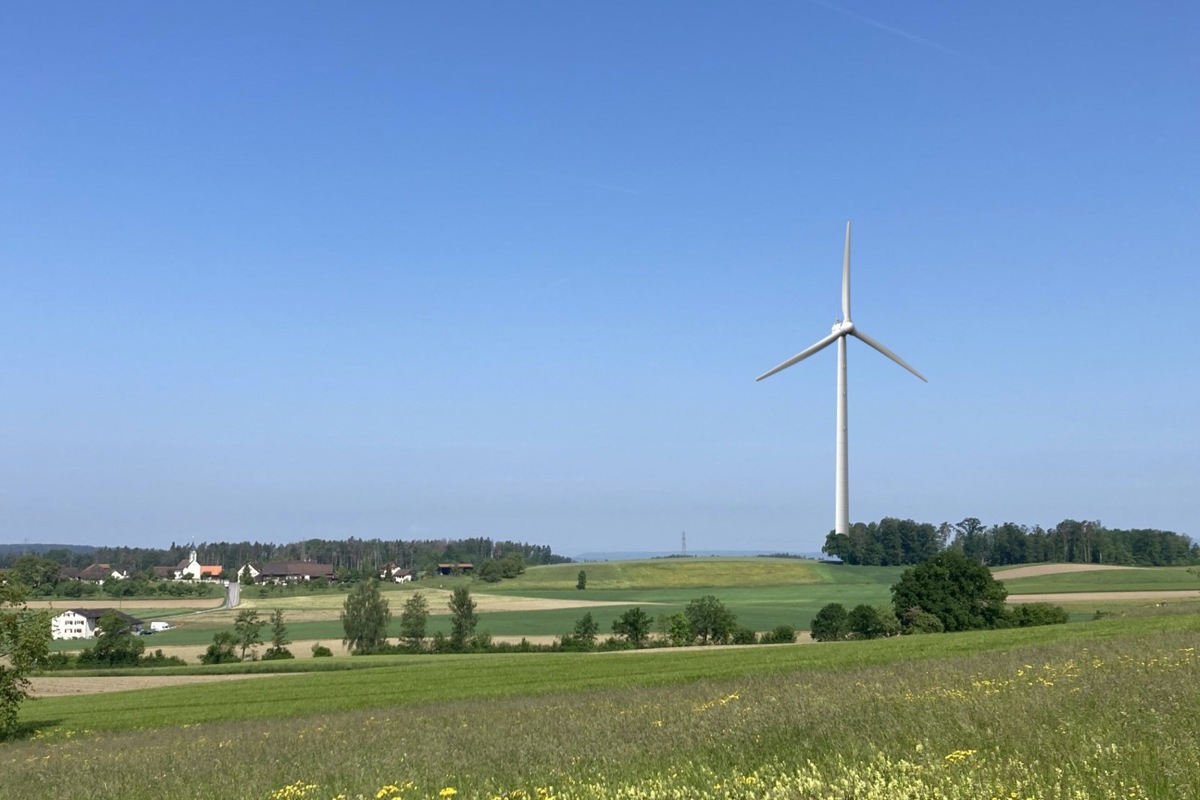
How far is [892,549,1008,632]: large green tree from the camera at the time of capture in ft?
257

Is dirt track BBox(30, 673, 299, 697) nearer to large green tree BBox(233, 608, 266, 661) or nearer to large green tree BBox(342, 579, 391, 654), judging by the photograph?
large green tree BBox(233, 608, 266, 661)

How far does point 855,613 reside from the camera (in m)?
91.1

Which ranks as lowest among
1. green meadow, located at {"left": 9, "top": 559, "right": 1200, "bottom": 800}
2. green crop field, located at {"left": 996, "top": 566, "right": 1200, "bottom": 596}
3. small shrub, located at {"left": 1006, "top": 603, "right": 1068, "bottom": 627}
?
green crop field, located at {"left": 996, "top": 566, "right": 1200, "bottom": 596}

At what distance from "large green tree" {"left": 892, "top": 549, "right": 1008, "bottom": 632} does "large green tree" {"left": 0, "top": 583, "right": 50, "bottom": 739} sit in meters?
67.7

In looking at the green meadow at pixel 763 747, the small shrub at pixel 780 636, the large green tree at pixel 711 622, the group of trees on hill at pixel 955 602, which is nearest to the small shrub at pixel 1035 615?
the group of trees on hill at pixel 955 602

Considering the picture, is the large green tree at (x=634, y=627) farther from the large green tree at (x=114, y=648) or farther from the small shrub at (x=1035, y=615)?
the large green tree at (x=114, y=648)

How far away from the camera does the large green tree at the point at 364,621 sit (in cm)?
9794

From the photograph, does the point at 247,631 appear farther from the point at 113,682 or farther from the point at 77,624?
the point at 77,624

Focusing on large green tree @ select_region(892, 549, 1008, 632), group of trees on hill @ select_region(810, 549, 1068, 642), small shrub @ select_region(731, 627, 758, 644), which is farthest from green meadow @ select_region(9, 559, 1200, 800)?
small shrub @ select_region(731, 627, 758, 644)

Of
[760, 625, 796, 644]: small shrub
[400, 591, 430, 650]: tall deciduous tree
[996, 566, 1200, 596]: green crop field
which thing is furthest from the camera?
[996, 566, 1200, 596]: green crop field

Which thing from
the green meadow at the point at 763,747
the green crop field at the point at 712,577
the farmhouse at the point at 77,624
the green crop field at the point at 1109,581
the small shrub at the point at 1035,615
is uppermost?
the green meadow at the point at 763,747

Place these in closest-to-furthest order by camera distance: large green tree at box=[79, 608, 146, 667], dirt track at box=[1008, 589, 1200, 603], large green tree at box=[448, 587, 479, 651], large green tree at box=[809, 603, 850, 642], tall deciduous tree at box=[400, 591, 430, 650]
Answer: large green tree at box=[79, 608, 146, 667]
large green tree at box=[809, 603, 850, 642]
large green tree at box=[448, 587, 479, 651]
tall deciduous tree at box=[400, 591, 430, 650]
dirt track at box=[1008, 589, 1200, 603]

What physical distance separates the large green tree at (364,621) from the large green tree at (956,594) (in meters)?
53.3

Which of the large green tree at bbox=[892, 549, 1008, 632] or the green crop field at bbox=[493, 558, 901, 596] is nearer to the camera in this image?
the large green tree at bbox=[892, 549, 1008, 632]
